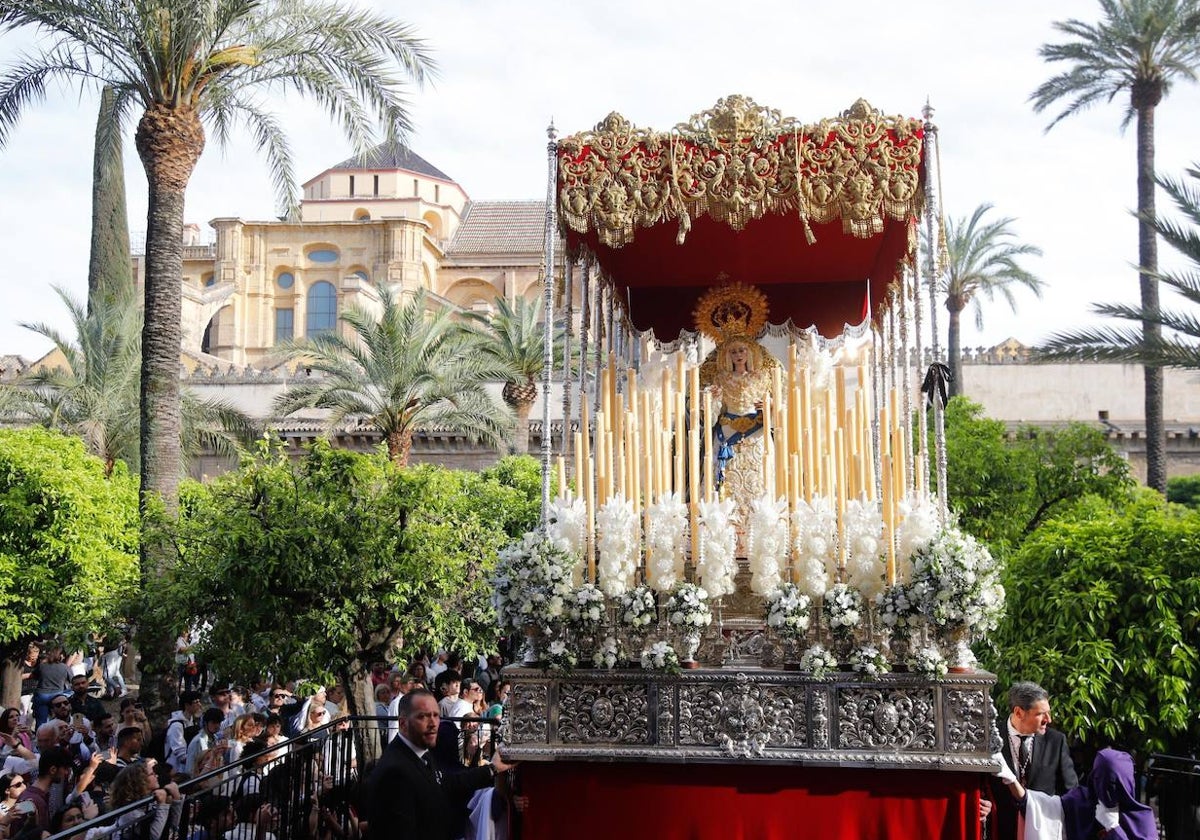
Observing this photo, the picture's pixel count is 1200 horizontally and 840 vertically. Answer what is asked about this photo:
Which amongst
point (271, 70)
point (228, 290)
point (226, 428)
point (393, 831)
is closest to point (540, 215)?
point (228, 290)

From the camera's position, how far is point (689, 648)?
7.04 metres

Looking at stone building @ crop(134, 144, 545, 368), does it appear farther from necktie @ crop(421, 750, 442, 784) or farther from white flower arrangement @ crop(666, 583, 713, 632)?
necktie @ crop(421, 750, 442, 784)

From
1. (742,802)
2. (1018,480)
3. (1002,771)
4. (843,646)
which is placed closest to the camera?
(1002,771)

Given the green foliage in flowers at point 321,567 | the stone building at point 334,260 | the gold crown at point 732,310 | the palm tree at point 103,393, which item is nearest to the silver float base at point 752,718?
the gold crown at point 732,310

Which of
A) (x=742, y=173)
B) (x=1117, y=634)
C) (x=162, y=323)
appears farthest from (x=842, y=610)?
(x=162, y=323)

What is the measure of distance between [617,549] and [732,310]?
3.27 meters

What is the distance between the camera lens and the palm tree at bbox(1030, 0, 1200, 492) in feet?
74.6

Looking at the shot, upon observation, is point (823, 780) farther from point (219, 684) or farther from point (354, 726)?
point (219, 684)

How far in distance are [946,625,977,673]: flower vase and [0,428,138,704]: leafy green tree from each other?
12.6 m

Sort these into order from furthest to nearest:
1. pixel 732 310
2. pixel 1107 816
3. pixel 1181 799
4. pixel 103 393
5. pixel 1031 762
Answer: pixel 103 393 < pixel 732 310 < pixel 1181 799 < pixel 1031 762 < pixel 1107 816

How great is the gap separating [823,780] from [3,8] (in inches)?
491

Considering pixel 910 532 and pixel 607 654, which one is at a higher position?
pixel 910 532

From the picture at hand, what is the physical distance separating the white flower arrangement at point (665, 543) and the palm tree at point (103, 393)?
57.0 feet

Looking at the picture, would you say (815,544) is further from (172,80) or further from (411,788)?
(172,80)
